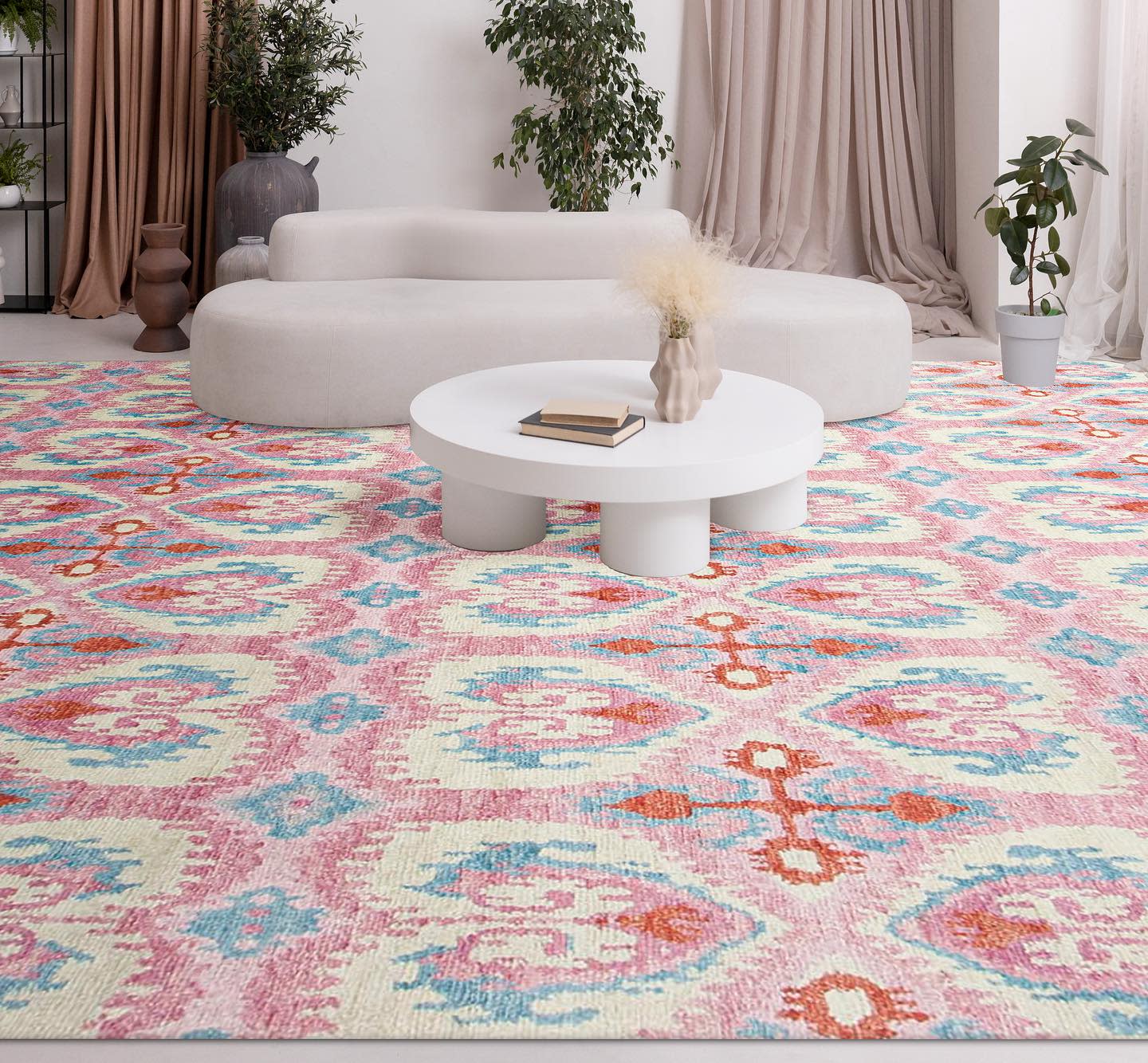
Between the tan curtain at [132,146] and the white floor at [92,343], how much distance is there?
0.20m

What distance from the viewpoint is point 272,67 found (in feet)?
18.0

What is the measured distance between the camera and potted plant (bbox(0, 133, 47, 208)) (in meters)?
5.60

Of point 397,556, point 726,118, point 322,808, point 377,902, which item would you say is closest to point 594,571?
point 397,556

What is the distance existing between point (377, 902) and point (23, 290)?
215 inches

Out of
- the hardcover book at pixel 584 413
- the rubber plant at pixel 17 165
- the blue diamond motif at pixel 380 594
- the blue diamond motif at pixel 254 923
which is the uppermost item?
the rubber plant at pixel 17 165

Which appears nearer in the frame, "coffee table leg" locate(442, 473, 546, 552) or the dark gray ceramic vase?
"coffee table leg" locate(442, 473, 546, 552)

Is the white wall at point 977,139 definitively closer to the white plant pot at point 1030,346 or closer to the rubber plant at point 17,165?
the white plant pot at point 1030,346

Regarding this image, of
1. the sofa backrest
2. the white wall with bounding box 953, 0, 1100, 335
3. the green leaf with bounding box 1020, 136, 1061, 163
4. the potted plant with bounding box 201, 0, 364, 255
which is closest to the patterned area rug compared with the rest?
the sofa backrest

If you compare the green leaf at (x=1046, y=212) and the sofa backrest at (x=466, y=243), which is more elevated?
the green leaf at (x=1046, y=212)

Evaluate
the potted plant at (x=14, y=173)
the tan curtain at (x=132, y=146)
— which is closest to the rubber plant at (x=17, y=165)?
the potted plant at (x=14, y=173)

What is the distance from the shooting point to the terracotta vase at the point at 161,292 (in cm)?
517

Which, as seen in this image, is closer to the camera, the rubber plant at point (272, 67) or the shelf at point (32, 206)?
the rubber plant at point (272, 67)

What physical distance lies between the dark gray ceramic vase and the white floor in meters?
0.52

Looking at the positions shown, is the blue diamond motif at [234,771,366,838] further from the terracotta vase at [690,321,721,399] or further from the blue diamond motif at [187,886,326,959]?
the terracotta vase at [690,321,721,399]
